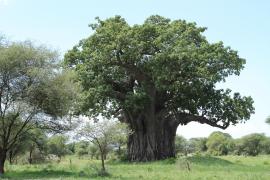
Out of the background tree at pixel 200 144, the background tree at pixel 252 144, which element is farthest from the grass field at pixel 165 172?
the background tree at pixel 200 144

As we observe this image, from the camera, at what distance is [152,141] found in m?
56.7

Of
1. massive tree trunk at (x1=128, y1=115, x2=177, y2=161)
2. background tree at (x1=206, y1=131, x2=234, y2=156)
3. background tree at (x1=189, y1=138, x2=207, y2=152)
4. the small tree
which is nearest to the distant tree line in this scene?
background tree at (x1=206, y1=131, x2=234, y2=156)

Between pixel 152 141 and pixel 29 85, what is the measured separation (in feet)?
79.3

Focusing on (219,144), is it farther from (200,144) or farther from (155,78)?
(155,78)

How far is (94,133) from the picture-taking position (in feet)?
140

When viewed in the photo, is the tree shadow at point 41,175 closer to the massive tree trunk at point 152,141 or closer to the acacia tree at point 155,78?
the acacia tree at point 155,78

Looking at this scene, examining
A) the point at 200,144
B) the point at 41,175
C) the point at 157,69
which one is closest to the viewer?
the point at 41,175

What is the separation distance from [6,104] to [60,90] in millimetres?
3991

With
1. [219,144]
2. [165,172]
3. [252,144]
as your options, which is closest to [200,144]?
[219,144]

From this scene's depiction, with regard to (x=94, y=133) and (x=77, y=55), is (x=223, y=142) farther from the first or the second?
(x=94, y=133)

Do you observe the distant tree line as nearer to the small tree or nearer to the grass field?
the grass field

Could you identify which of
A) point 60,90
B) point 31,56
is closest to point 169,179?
point 60,90

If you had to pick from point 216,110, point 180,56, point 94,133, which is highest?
point 180,56

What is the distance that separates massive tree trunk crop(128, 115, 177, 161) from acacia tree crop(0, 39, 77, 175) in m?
21.4
